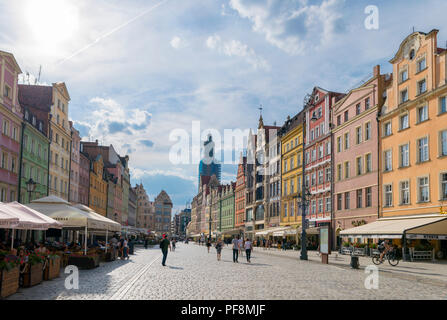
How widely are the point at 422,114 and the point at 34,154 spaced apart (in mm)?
31881

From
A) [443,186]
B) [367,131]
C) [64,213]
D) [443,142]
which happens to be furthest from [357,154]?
[64,213]

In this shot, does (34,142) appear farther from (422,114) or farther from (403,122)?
(422,114)

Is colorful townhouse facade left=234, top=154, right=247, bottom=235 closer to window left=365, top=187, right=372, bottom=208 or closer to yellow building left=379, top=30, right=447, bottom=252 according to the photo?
window left=365, top=187, right=372, bottom=208

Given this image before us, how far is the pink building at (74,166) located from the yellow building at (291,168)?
2643 centimetres

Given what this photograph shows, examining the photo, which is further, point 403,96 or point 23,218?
point 403,96

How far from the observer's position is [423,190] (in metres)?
35.6

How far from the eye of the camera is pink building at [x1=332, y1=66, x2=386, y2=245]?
42938 millimetres

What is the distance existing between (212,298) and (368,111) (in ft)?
113

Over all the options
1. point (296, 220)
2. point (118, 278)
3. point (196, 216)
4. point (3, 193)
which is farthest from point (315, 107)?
point (196, 216)

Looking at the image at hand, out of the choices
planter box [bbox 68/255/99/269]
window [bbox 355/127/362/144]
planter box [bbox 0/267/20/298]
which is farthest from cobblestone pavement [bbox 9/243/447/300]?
window [bbox 355/127/362/144]

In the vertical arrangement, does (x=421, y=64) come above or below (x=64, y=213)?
above

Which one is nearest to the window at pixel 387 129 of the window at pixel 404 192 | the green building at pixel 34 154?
the window at pixel 404 192

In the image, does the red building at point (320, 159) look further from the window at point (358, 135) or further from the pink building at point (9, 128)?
the pink building at point (9, 128)

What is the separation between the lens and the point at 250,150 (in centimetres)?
9500
